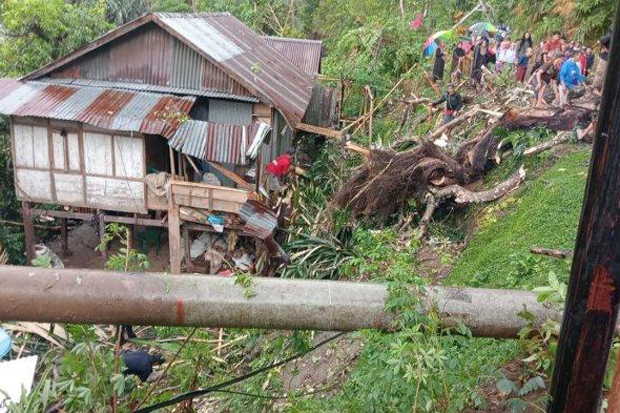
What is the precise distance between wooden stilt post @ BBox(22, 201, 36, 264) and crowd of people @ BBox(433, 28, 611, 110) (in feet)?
37.5

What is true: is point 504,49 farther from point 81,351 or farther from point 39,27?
point 81,351

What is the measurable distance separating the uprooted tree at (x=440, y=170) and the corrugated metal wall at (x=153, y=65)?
12.8ft

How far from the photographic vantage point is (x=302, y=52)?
23.0m

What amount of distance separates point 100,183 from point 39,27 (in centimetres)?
545

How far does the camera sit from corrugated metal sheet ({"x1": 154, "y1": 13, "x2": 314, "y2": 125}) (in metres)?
12.6

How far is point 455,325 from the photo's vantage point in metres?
2.67

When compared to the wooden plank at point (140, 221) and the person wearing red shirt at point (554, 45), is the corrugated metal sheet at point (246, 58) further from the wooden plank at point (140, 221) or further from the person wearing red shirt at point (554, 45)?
the person wearing red shirt at point (554, 45)

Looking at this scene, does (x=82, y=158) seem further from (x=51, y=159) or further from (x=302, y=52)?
(x=302, y=52)

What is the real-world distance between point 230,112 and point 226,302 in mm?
11161

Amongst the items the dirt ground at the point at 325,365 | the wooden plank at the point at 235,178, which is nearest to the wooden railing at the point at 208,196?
the wooden plank at the point at 235,178

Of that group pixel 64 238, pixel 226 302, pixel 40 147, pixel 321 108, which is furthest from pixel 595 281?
pixel 321 108

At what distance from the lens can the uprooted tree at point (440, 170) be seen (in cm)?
999

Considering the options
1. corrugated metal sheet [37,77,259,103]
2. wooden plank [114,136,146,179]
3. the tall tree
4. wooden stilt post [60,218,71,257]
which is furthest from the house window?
the tall tree

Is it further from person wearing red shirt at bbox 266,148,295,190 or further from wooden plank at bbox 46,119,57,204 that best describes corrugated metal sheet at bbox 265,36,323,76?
wooden plank at bbox 46,119,57,204
